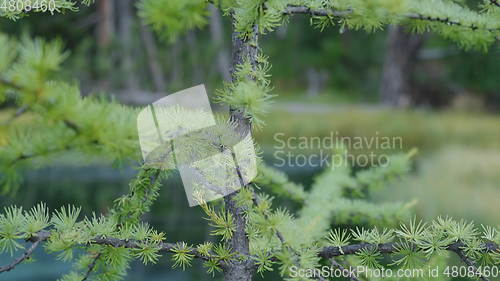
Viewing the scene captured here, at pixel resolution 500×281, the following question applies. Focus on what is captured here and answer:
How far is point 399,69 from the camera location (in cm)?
475

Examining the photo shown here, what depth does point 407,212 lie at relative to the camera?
0.98 m

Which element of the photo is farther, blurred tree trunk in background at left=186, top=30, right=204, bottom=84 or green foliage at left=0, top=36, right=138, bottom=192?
blurred tree trunk in background at left=186, top=30, right=204, bottom=84

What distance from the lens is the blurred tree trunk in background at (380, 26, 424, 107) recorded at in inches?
184

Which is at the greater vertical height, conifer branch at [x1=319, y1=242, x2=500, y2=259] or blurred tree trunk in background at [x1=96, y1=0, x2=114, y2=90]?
conifer branch at [x1=319, y1=242, x2=500, y2=259]

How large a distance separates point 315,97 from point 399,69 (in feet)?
3.48

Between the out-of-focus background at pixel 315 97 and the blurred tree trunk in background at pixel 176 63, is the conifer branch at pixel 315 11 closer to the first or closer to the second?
the out-of-focus background at pixel 315 97

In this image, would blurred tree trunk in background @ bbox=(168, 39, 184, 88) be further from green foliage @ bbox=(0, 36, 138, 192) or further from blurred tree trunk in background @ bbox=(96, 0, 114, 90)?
green foliage @ bbox=(0, 36, 138, 192)

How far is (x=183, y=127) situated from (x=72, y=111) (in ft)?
0.32

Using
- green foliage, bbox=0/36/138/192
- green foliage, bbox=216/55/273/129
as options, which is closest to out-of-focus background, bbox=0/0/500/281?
green foliage, bbox=0/36/138/192

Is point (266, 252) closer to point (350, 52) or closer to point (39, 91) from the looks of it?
point (39, 91)

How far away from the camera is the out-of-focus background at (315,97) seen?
2447 millimetres

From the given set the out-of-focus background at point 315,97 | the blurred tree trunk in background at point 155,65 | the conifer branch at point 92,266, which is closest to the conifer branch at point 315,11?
the conifer branch at point 92,266

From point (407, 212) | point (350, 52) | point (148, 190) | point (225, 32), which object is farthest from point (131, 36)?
point (148, 190)
